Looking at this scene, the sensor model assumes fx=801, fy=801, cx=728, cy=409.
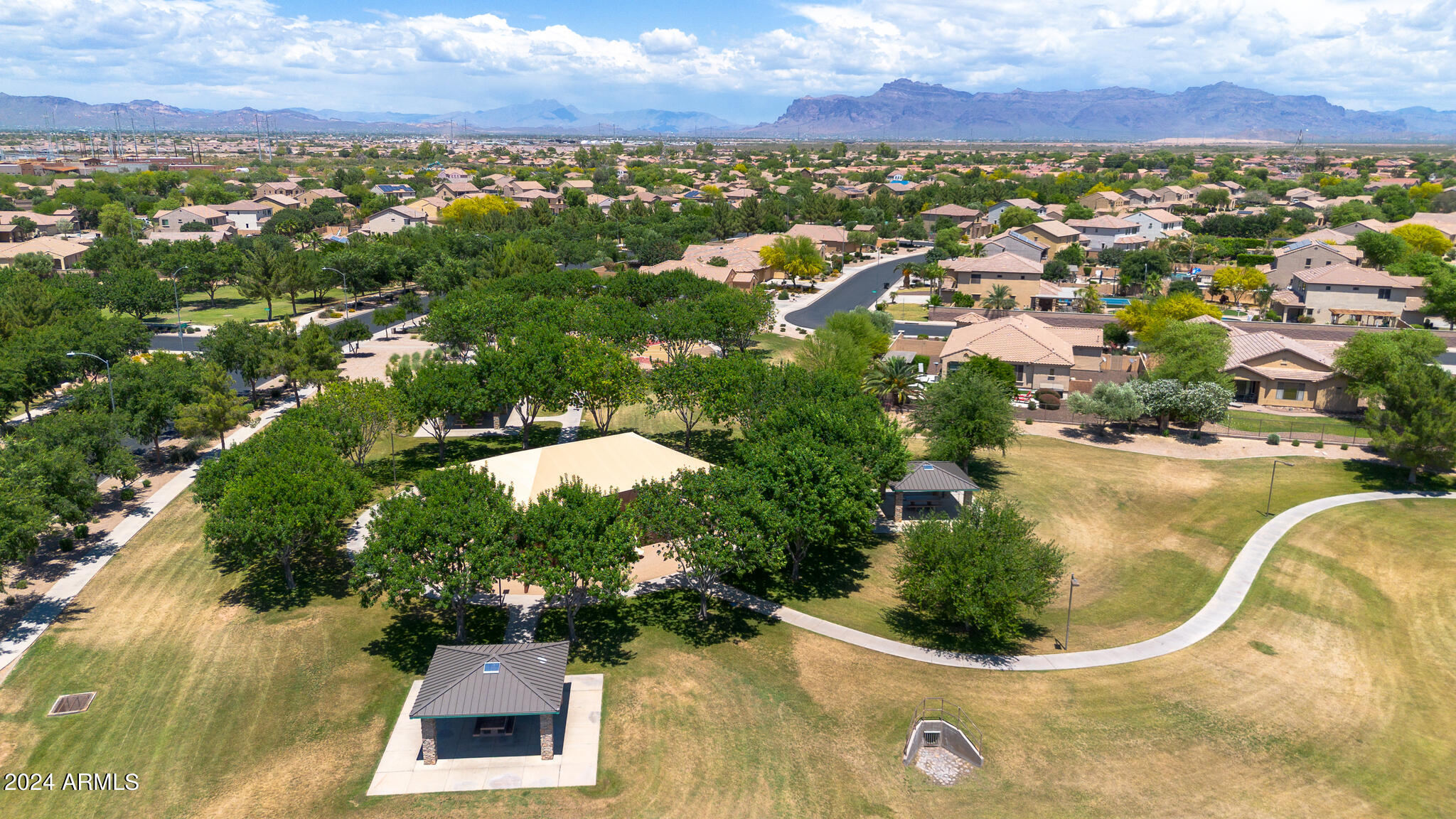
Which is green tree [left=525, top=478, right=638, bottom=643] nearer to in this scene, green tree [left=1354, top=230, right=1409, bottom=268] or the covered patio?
the covered patio

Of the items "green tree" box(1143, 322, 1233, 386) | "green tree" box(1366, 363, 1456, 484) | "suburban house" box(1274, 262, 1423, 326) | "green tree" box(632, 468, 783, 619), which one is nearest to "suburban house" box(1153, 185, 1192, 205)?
"suburban house" box(1274, 262, 1423, 326)

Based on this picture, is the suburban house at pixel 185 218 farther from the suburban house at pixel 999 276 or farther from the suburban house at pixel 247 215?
the suburban house at pixel 999 276

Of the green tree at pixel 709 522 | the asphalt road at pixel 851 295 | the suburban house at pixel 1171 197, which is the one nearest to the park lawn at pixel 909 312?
the asphalt road at pixel 851 295

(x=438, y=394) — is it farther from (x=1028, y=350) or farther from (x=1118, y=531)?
(x=1028, y=350)

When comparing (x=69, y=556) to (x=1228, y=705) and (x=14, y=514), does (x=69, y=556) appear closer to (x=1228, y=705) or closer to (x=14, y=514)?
(x=14, y=514)

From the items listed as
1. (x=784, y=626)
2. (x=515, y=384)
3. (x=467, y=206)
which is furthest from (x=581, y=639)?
(x=467, y=206)
